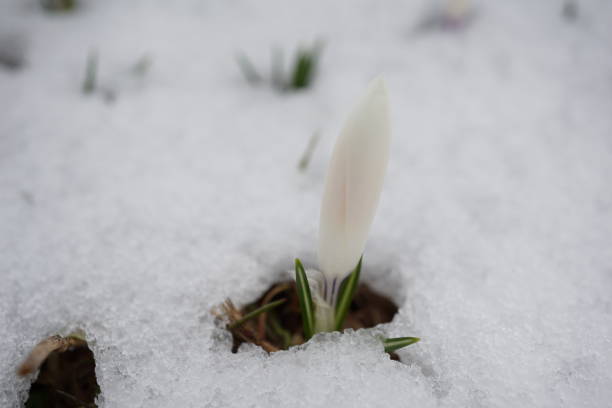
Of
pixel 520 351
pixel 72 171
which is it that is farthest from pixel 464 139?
pixel 72 171

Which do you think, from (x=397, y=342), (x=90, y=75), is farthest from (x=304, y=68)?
(x=397, y=342)

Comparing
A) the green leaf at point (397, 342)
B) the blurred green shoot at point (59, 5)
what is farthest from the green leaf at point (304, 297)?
the blurred green shoot at point (59, 5)

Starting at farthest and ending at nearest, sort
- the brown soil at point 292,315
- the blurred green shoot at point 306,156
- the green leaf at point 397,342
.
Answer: the blurred green shoot at point 306,156 → the brown soil at point 292,315 → the green leaf at point 397,342

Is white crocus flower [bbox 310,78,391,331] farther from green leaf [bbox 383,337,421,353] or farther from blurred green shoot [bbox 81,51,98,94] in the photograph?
blurred green shoot [bbox 81,51,98,94]

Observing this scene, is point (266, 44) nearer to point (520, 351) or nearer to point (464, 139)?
point (464, 139)

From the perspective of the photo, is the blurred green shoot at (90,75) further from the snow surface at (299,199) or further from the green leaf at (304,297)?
the green leaf at (304,297)
